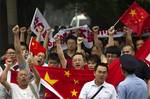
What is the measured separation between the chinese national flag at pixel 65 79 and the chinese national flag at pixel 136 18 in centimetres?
287

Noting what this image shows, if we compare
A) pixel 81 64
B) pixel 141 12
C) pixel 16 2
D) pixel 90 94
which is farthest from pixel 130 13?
pixel 16 2

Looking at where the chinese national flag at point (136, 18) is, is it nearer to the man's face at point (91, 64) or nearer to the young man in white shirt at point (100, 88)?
the man's face at point (91, 64)

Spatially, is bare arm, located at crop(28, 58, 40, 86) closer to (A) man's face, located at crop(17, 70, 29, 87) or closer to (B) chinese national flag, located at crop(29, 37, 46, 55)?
(A) man's face, located at crop(17, 70, 29, 87)

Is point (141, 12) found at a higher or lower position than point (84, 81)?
higher

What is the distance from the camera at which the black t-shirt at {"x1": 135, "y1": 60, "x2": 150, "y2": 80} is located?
8.81 m

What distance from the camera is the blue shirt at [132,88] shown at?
852cm

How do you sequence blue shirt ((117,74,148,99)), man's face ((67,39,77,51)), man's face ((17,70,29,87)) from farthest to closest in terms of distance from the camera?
man's face ((67,39,77,51)) < man's face ((17,70,29,87)) < blue shirt ((117,74,148,99))

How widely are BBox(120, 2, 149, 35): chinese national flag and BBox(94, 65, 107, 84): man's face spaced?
386cm

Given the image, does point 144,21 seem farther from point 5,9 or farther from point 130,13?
point 5,9

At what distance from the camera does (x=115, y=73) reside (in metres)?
10.3

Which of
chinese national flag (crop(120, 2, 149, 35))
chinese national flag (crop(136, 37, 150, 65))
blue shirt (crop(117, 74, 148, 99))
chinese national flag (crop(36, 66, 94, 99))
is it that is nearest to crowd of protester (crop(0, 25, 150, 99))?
blue shirt (crop(117, 74, 148, 99))

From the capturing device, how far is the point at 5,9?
16969mm

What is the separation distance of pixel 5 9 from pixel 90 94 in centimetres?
795

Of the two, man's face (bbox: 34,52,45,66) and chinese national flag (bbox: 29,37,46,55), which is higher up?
chinese national flag (bbox: 29,37,46,55)
